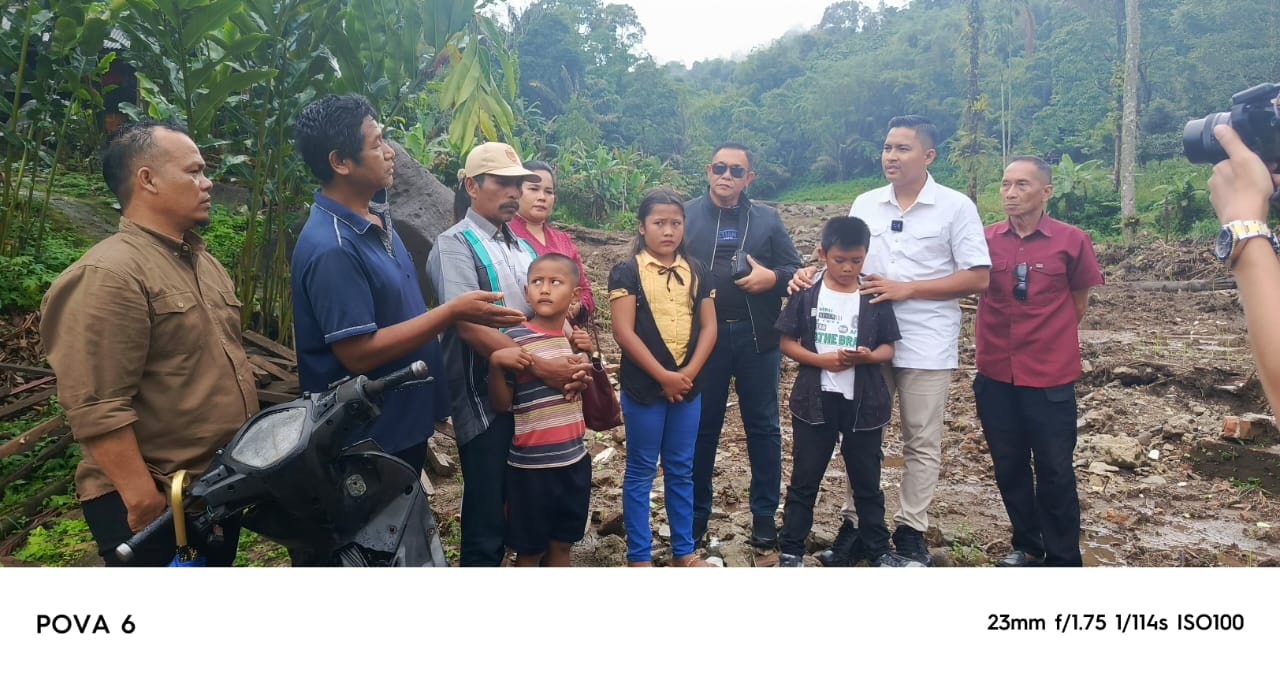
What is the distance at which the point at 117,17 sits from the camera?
3.58 meters

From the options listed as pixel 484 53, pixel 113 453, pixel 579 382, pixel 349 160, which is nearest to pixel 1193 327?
pixel 484 53

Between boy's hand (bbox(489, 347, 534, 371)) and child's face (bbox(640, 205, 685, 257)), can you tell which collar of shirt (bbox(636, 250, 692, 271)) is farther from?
boy's hand (bbox(489, 347, 534, 371))

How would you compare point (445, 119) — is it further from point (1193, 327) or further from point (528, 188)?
point (528, 188)

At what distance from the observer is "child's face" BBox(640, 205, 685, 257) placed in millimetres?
2725

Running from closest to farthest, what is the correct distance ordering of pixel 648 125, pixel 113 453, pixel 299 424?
1. pixel 299 424
2. pixel 113 453
3. pixel 648 125

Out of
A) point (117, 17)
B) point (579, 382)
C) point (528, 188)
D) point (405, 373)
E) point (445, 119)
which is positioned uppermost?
point (445, 119)

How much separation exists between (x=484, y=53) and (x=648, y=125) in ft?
80.3

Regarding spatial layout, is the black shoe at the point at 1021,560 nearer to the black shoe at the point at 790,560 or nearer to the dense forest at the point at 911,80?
the black shoe at the point at 790,560

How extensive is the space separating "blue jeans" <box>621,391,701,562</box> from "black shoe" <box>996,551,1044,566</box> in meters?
1.25

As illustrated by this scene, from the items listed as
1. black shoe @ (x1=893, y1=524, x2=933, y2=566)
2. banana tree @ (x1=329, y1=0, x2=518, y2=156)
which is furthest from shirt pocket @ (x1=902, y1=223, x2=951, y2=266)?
banana tree @ (x1=329, y1=0, x2=518, y2=156)

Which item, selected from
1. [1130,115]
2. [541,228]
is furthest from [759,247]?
[1130,115]

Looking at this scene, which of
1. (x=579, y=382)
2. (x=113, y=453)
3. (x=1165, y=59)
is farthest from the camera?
(x=1165, y=59)

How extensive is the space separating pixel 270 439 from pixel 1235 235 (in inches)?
71.1

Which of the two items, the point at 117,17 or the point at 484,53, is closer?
the point at 117,17
